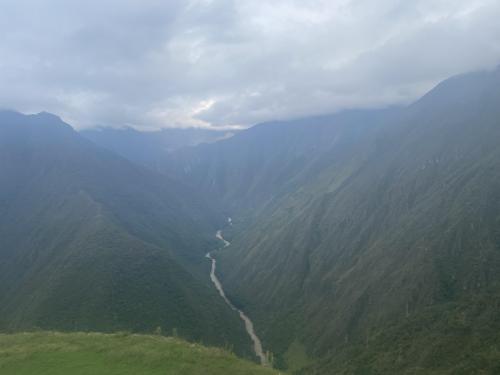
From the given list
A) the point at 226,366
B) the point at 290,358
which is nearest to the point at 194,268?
the point at 290,358

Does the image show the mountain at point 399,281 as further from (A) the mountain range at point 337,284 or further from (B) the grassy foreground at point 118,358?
(B) the grassy foreground at point 118,358

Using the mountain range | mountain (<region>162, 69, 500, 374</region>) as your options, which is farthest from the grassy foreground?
mountain (<region>162, 69, 500, 374</region>)

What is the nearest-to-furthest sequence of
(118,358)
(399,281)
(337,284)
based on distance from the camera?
(118,358)
(399,281)
(337,284)

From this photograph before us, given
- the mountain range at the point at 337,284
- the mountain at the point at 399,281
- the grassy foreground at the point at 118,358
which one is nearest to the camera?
the grassy foreground at the point at 118,358

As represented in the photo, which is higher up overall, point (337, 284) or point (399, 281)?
point (399, 281)

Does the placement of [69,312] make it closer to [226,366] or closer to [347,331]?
[347,331]

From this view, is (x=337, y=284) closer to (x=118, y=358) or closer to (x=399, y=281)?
(x=399, y=281)

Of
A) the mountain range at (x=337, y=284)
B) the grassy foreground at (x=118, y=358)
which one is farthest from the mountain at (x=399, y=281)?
the grassy foreground at (x=118, y=358)

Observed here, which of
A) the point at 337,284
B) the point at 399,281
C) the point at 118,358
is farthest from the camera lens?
the point at 337,284

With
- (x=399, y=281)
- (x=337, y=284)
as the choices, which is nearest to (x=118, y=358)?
(x=399, y=281)

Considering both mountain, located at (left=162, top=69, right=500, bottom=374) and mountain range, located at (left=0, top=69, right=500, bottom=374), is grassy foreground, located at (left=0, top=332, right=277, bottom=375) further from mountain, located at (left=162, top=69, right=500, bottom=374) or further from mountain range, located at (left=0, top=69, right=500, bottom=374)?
mountain, located at (left=162, top=69, right=500, bottom=374)
